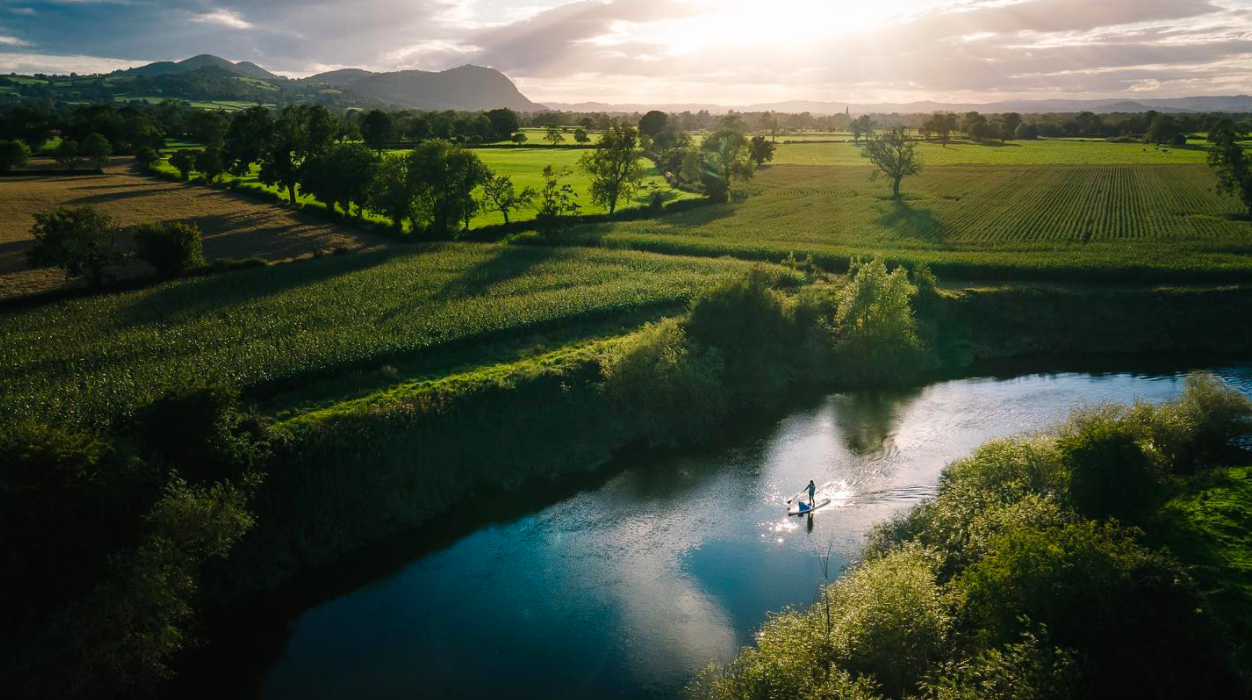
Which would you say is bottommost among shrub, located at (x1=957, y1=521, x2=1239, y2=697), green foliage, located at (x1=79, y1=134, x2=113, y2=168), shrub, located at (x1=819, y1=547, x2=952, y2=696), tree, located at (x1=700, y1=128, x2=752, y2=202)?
shrub, located at (x1=819, y1=547, x2=952, y2=696)

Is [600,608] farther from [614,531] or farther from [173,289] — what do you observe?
[173,289]

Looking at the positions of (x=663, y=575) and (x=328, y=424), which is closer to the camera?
(x=663, y=575)

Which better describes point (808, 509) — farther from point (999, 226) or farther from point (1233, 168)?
point (1233, 168)

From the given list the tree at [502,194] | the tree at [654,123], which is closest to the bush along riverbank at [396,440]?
the tree at [502,194]

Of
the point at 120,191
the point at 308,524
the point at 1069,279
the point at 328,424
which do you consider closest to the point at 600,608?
the point at 308,524

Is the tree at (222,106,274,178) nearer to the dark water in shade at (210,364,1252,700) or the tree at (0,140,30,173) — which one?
the tree at (0,140,30,173)

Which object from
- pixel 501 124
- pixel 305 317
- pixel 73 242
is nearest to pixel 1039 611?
pixel 305 317

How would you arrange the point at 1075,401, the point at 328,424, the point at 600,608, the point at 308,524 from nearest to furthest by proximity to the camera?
the point at 600,608 → the point at 308,524 → the point at 328,424 → the point at 1075,401

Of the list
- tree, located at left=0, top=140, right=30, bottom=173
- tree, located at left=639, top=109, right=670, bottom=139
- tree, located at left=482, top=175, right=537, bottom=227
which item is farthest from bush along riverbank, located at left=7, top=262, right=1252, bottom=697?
tree, located at left=639, top=109, right=670, bottom=139
